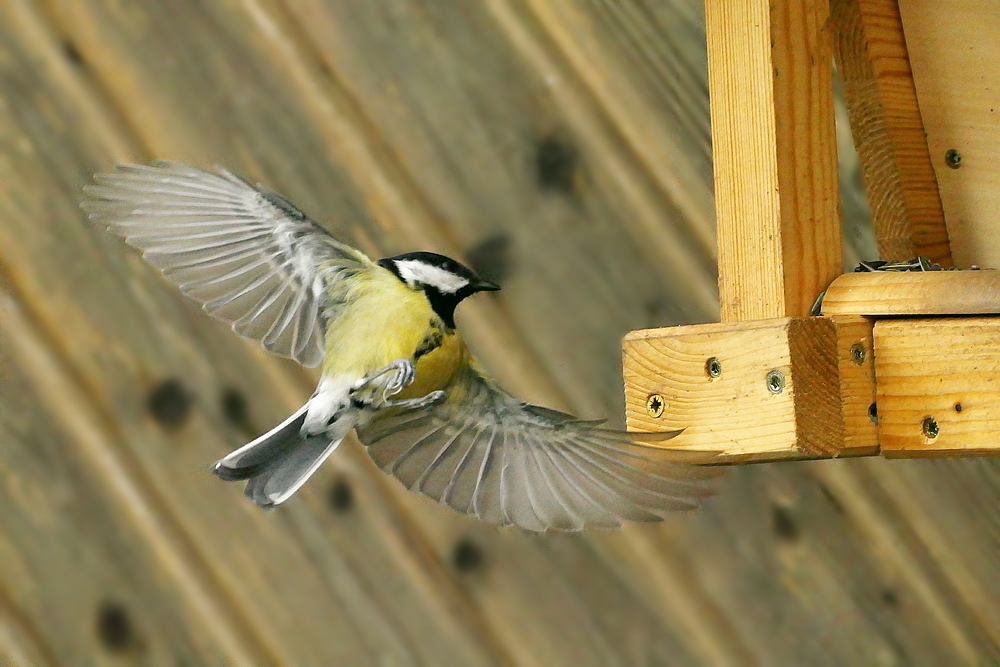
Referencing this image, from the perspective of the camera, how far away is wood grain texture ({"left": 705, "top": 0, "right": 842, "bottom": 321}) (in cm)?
113

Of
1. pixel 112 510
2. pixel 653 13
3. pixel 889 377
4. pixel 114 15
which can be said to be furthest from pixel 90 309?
pixel 889 377

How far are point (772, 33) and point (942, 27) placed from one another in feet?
0.90

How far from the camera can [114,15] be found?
1587 mm

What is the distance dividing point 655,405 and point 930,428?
0.77 ft

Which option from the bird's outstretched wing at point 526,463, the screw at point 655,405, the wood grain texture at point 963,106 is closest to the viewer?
the bird's outstretched wing at point 526,463

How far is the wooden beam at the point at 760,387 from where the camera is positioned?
1045mm

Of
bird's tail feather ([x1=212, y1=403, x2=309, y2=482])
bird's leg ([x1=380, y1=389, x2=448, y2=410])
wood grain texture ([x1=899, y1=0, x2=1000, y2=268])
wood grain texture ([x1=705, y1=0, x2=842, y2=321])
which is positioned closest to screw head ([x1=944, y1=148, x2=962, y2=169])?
wood grain texture ([x1=899, y1=0, x2=1000, y2=268])

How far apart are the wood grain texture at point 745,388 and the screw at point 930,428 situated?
0.07m

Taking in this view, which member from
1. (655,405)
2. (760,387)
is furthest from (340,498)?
(760,387)

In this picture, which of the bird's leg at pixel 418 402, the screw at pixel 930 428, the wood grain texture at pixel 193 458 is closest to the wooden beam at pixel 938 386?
the screw at pixel 930 428

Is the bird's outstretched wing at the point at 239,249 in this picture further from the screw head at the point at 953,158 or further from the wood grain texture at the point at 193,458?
the screw head at the point at 953,158

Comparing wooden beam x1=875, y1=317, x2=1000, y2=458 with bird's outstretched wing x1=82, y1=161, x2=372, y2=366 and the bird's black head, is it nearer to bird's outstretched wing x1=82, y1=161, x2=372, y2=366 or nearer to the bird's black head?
the bird's black head

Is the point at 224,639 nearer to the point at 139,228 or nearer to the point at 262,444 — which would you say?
the point at 262,444

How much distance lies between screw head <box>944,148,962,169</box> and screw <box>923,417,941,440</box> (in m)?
0.37
